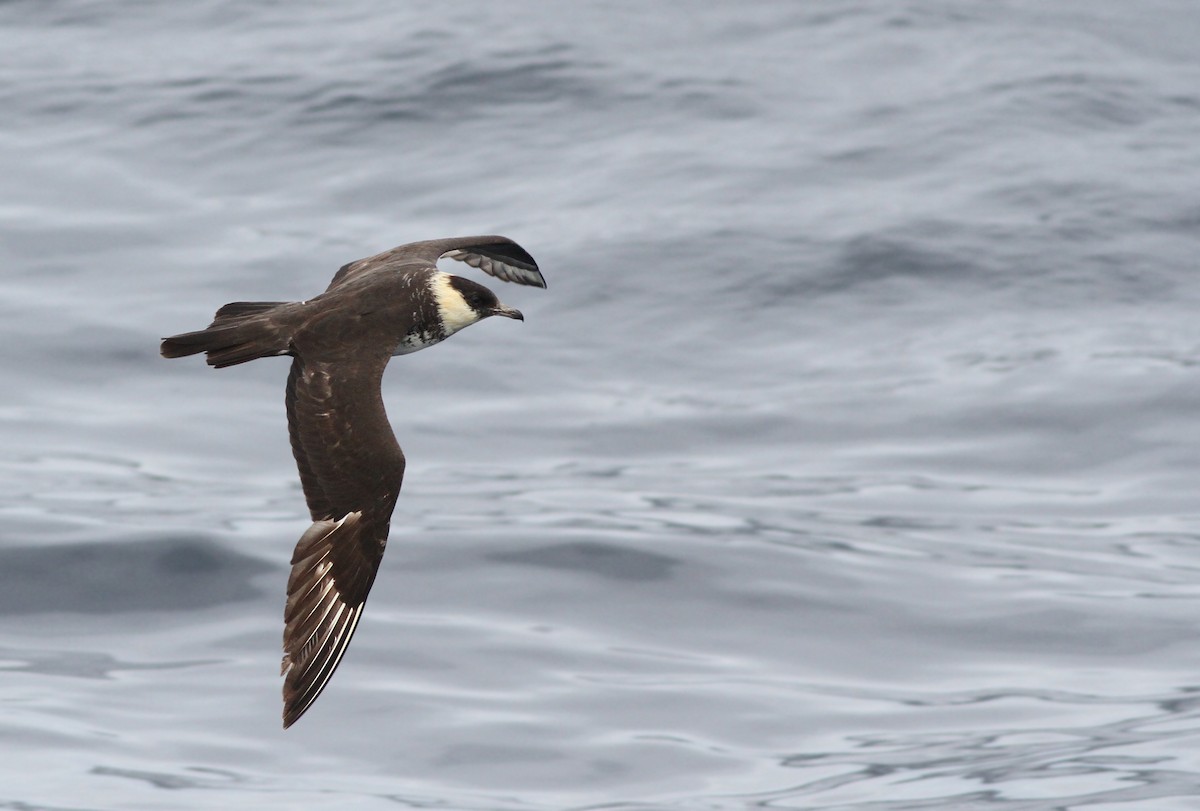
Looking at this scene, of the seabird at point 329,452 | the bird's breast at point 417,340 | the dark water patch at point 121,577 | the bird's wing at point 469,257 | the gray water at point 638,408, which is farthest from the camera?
the dark water patch at point 121,577

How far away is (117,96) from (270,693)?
969 centimetres

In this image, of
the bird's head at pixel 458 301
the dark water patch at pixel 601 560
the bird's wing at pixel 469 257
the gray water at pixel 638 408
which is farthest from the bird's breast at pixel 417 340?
the dark water patch at pixel 601 560

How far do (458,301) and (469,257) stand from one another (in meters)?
1.65

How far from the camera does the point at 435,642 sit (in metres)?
11.3

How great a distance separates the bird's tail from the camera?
7.14m

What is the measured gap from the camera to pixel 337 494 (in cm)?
715

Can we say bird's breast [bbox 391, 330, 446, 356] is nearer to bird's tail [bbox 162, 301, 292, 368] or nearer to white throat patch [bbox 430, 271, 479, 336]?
white throat patch [bbox 430, 271, 479, 336]

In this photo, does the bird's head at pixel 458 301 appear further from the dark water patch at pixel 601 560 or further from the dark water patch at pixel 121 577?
the dark water patch at pixel 601 560

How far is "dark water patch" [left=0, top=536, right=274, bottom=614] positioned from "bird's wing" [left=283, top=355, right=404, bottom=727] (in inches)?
181

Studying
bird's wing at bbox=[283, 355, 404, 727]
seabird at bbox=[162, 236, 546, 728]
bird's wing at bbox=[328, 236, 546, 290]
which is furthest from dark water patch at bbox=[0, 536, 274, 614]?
bird's wing at bbox=[283, 355, 404, 727]

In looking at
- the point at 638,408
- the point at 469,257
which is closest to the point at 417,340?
the point at 469,257

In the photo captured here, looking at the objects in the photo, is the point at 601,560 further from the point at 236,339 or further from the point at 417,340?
the point at 236,339

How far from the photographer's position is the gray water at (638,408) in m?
10.4

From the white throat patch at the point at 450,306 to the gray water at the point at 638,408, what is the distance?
115 inches
